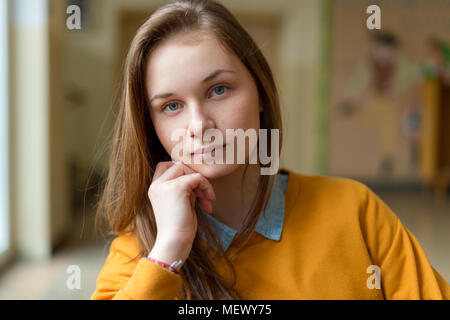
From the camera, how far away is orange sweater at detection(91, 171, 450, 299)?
54 centimetres

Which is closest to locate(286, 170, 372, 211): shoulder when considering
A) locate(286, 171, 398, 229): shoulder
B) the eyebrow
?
locate(286, 171, 398, 229): shoulder

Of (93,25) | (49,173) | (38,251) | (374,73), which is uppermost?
(93,25)

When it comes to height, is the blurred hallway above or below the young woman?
below

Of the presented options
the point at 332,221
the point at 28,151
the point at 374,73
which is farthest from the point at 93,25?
the point at 332,221

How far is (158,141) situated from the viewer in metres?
0.59

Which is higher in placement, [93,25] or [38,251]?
[93,25]

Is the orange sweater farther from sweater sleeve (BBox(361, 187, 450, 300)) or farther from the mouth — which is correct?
the mouth

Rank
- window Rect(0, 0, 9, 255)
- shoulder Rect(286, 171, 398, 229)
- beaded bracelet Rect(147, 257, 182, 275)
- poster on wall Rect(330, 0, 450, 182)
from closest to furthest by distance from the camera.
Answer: beaded bracelet Rect(147, 257, 182, 275), shoulder Rect(286, 171, 398, 229), window Rect(0, 0, 9, 255), poster on wall Rect(330, 0, 450, 182)

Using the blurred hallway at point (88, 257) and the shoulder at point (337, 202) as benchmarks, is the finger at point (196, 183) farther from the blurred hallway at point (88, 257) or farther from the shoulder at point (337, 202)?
the blurred hallway at point (88, 257)

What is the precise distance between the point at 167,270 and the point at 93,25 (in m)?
3.75

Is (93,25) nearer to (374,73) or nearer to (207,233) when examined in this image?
(374,73)
